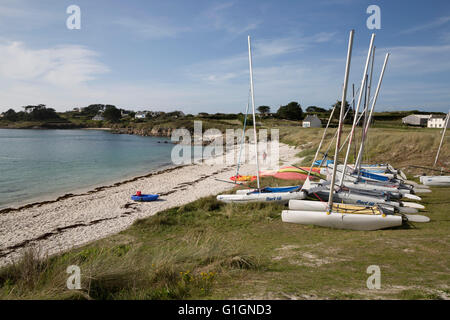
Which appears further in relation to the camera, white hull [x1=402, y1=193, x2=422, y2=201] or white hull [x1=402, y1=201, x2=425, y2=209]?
white hull [x1=402, y1=193, x2=422, y2=201]

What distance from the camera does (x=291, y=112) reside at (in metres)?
98.2

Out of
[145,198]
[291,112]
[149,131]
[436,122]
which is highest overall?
[291,112]

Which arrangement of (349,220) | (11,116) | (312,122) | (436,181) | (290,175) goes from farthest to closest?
(11,116) < (312,122) < (290,175) < (436,181) < (349,220)

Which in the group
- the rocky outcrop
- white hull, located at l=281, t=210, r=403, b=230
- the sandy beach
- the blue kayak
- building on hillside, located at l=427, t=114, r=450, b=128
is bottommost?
the sandy beach

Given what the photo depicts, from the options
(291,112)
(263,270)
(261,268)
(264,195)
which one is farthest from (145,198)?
(291,112)

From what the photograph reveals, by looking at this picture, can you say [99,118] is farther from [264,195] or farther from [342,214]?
[342,214]

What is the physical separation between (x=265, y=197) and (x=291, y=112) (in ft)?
292

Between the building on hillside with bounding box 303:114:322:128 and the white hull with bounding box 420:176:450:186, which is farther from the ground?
the building on hillside with bounding box 303:114:322:128

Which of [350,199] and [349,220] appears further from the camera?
[350,199]

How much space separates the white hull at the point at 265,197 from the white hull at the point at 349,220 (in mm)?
2516

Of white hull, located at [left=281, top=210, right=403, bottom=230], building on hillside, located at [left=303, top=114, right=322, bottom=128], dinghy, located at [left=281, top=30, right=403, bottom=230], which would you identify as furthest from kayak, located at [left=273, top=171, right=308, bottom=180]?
building on hillside, located at [left=303, top=114, right=322, bottom=128]

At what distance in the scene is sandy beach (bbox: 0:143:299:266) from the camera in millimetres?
11883

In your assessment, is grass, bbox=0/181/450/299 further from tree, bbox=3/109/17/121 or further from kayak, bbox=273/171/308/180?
tree, bbox=3/109/17/121

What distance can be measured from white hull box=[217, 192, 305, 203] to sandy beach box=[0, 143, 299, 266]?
429cm
